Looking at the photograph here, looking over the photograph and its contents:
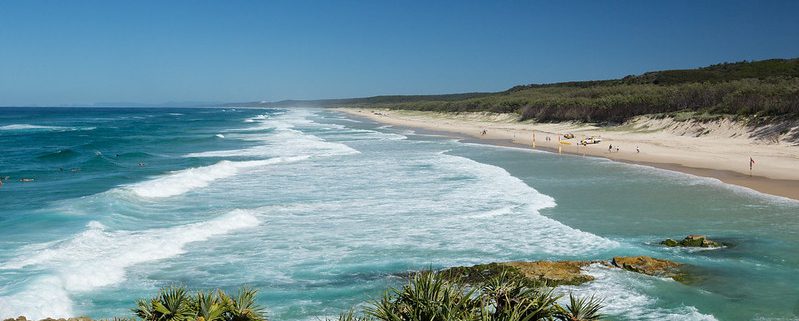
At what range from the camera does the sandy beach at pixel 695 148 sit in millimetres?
25250

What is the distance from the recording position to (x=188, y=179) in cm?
2748

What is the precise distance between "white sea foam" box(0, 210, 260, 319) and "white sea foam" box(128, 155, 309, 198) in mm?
6395

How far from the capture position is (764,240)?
14.5 metres

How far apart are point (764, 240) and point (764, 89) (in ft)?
105

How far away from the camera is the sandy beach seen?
82.8 ft

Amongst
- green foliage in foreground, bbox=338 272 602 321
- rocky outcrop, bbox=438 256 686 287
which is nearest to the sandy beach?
rocky outcrop, bbox=438 256 686 287

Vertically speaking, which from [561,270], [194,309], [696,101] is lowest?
[561,270]

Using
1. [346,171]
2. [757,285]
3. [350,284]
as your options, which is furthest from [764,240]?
[346,171]

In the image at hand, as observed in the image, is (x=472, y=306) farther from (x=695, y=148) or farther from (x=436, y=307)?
(x=695, y=148)

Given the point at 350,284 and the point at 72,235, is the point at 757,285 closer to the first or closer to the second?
the point at 350,284

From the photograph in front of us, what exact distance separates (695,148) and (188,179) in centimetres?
2641

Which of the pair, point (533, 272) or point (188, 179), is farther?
point (188, 179)

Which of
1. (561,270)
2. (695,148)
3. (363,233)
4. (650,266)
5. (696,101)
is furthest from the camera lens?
(696,101)

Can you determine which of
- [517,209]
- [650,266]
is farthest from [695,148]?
[650,266]
